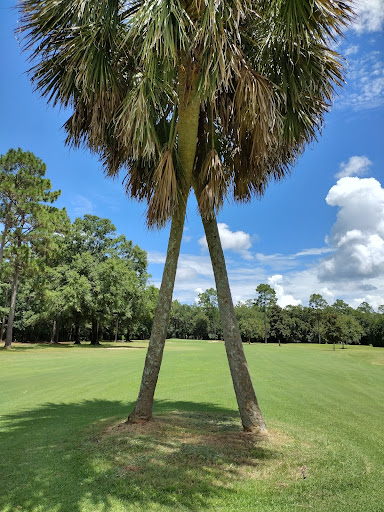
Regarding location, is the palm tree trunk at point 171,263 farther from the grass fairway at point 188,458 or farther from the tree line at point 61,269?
the tree line at point 61,269

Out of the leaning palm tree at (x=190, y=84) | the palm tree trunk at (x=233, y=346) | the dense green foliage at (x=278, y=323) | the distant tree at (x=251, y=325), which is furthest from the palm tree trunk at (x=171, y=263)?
the distant tree at (x=251, y=325)

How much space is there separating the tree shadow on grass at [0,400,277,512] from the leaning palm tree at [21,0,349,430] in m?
0.72

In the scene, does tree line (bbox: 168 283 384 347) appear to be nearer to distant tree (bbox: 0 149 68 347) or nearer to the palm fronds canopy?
distant tree (bbox: 0 149 68 347)

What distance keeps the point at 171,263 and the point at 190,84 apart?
3.21 metres

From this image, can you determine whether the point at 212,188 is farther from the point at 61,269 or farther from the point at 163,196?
the point at 61,269

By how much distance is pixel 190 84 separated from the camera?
6.34 m

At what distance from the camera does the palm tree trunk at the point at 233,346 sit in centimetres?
609

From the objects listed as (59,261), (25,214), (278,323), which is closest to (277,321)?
(278,323)

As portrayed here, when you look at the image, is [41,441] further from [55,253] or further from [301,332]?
[301,332]

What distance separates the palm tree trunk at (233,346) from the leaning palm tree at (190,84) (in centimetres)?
2

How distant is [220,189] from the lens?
6242 millimetres

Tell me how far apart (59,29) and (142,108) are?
2.01m

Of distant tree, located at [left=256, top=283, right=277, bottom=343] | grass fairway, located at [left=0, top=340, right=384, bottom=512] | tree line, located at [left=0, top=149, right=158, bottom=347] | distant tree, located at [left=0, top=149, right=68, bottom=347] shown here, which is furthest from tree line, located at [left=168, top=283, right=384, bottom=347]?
grass fairway, located at [left=0, top=340, right=384, bottom=512]

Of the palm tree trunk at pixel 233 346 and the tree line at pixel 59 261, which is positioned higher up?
the tree line at pixel 59 261
